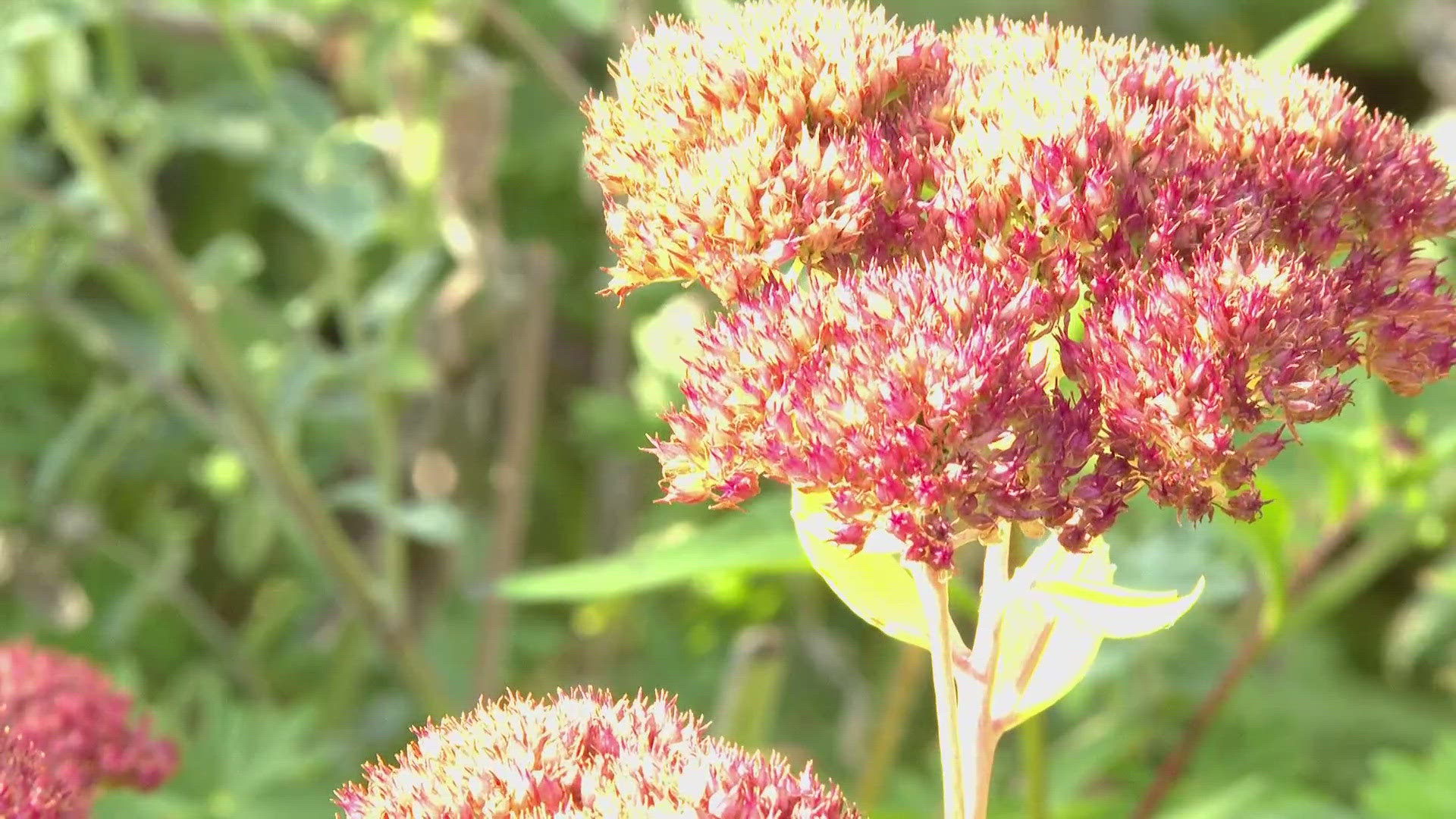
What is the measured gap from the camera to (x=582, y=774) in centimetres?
→ 76

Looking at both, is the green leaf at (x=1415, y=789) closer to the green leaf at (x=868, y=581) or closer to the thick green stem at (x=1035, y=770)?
the thick green stem at (x=1035, y=770)

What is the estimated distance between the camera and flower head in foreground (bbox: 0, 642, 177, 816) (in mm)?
1033

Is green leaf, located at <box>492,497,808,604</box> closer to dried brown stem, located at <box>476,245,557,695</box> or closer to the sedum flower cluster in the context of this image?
the sedum flower cluster

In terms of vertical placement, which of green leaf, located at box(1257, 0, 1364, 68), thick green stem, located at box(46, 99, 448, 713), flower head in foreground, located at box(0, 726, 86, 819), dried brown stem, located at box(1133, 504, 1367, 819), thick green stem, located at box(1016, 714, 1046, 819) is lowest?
flower head in foreground, located at box(0, 726, 86, 819)

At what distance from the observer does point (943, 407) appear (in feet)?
2.38

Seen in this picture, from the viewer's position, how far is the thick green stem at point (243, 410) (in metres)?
1.65

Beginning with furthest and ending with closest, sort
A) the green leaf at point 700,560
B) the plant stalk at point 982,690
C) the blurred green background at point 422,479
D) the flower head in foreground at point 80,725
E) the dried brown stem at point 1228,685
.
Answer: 1. the blurred green background at point 422,479
2. the dried brown stem at point 1228,685
3. the green leaf at point 700,560
4. the flower head in foreground at point 80,725
5. the plant stalk at point 982,690

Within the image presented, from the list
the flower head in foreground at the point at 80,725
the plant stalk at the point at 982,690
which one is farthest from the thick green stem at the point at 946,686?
the flower head in foreground at the point at 80,725

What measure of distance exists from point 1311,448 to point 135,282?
1.20 metres

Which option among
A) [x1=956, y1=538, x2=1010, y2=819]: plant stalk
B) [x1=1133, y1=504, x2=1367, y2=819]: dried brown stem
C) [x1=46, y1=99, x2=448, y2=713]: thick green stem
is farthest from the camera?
[x1=46, y1=99, x2=448, y2=713]: thick green stem

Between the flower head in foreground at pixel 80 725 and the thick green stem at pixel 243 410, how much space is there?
1.77 feet

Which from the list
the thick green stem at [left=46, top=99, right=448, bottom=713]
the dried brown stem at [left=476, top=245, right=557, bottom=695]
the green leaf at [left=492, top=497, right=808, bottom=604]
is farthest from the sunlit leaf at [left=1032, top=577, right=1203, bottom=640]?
the dried brown stem at [left=476, top=245, right=557, bottom=695]

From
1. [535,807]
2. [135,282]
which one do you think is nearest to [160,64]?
[135,282]

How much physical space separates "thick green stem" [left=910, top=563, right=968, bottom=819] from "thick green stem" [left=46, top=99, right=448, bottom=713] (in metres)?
0.98
